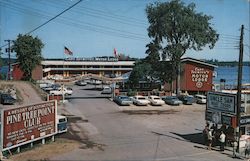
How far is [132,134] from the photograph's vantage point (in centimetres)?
3103

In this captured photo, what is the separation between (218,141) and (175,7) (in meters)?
38.6

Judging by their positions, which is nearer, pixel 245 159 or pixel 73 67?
pixel 245 159

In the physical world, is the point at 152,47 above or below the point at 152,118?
above

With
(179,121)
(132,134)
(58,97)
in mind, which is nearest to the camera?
(132,134)

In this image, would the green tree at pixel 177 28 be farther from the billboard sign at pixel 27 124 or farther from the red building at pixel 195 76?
the billboard sign at pixel 27 124

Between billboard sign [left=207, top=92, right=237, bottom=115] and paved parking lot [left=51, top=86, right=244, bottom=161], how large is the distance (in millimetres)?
3101

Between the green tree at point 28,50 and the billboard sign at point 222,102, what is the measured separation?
49206 mm

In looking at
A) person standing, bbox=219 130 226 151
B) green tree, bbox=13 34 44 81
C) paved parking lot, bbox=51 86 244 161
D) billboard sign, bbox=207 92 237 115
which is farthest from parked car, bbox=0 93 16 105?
person standing, bbox=219 130 226 151

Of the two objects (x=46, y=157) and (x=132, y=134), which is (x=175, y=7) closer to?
(x=132, y=134)

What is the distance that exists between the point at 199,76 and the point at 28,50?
3441 centimetres

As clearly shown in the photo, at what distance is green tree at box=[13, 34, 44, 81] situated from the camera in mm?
70750

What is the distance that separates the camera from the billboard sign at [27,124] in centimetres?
2252

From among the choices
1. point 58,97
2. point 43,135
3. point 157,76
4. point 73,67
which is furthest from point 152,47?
point 73,67

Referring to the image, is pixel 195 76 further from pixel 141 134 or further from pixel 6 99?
pixel 141 134
